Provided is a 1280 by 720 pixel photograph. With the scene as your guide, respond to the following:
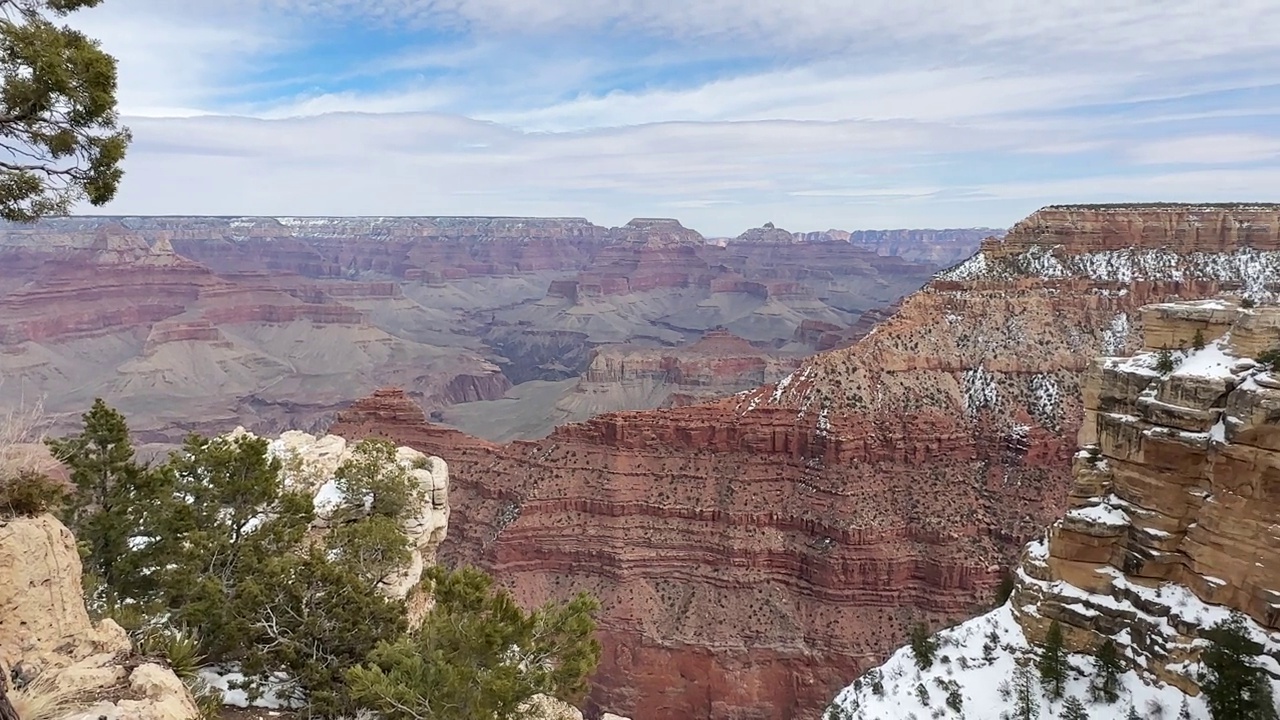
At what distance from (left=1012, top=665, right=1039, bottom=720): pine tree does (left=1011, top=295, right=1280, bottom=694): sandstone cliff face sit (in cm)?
143

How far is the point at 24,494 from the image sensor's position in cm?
991

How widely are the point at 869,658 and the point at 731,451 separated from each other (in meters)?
17.3

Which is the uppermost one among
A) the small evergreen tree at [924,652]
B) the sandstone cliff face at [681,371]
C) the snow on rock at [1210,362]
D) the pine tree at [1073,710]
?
the snow on rock at [1210,362]

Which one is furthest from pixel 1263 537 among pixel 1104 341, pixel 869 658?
pixel 1104 341

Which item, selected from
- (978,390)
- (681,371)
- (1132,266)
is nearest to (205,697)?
(978,390)

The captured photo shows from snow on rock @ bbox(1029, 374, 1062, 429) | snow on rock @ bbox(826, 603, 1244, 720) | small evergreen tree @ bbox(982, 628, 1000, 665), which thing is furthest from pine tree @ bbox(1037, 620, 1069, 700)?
snow on rock @ bbox(1029, 374, 1062, 429)

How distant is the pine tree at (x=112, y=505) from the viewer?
1838 cm

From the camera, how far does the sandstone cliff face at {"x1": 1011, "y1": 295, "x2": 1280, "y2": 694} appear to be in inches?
661

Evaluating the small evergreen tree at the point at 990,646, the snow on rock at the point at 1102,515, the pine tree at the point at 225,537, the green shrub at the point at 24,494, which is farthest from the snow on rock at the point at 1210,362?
the green shrub at the point at 24,494

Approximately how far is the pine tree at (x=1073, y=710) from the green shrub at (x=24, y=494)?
22.6 meters

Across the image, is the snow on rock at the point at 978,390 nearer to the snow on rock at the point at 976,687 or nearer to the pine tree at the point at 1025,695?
the snow on rock at the point at 976,687

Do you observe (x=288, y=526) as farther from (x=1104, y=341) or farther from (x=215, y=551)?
(x=1104, y=341)

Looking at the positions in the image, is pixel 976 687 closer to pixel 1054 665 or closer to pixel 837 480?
pixel 1054 665

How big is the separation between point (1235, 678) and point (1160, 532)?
380 cm
